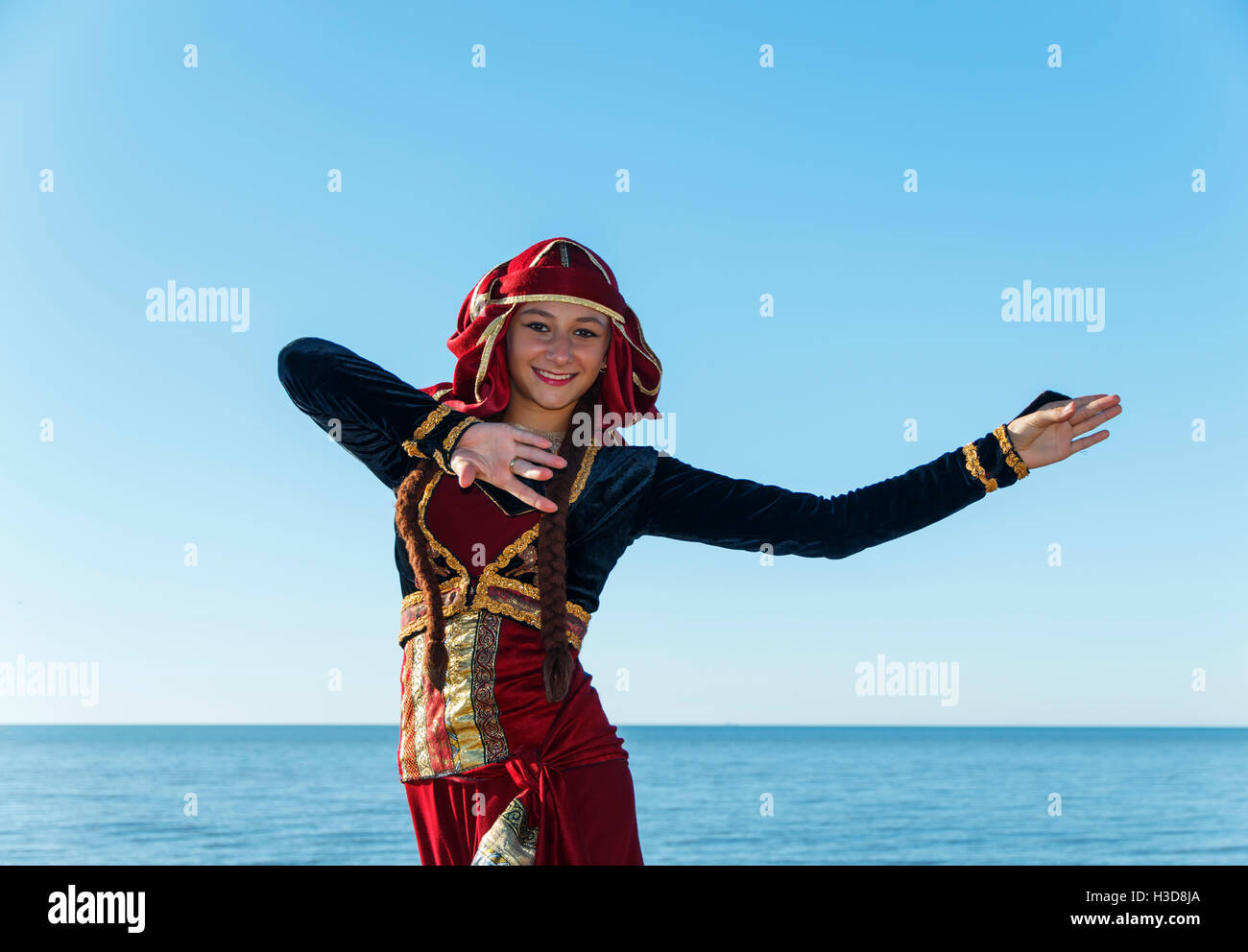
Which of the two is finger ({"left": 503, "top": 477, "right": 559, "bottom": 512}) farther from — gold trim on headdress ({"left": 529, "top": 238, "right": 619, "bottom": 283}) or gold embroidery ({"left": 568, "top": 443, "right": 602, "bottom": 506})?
gold trim on headdress ({"left": 529, "top": 238, "right": 619, "bottom": 283})

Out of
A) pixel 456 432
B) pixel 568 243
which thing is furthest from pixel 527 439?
pixel 568 243

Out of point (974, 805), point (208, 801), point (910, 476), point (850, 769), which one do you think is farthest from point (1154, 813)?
point (910, 476)

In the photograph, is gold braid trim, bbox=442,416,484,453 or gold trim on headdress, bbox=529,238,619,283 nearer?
gold braid trim, bbox=442,416,484,453

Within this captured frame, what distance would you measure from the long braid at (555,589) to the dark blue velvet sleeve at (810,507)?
265 millimetres

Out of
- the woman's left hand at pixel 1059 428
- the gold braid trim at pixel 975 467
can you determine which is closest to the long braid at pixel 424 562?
the gold braid trim at pixel 975 467

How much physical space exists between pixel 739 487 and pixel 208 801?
49.9 m

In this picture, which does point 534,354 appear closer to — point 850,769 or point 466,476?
point 466,476

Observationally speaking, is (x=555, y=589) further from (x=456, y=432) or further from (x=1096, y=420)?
(x=1096, y=420)

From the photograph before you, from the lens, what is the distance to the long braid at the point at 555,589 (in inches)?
122

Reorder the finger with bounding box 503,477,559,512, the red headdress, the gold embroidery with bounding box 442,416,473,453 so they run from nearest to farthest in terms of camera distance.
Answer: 1. the finger with bounding box 503,477,559,512
2. the gold embroidery with bounding box 442,416,473,453
3. the red headdress

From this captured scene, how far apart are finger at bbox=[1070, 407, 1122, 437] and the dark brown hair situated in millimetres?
1283

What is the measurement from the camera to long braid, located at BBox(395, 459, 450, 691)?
313 centimetres

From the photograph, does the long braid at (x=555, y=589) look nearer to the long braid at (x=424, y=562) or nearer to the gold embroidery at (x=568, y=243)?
the long braid at (x=424, y=562)

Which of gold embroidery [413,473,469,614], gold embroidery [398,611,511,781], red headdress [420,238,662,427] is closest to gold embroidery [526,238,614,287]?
red headdress [420,238,662,427]
